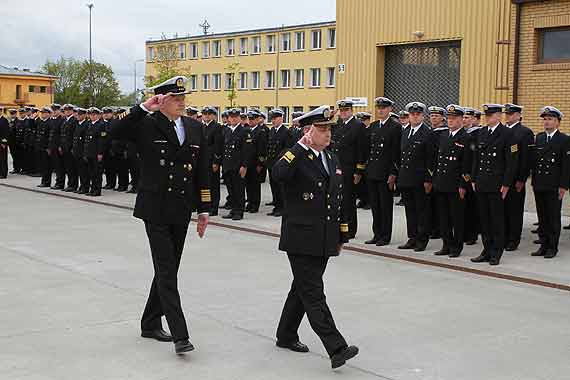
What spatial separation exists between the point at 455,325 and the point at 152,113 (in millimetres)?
3232

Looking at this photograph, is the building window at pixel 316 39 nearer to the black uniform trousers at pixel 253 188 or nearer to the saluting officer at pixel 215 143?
the saluting officer at pixel 215 143

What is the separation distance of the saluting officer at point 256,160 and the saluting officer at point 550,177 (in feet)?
18.9

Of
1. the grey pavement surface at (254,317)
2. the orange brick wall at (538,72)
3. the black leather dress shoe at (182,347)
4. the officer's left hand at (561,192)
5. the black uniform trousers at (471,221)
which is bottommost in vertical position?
the grey pavement surface at (254,317)

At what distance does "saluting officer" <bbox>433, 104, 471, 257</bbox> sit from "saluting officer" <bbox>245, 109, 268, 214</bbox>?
5.16m

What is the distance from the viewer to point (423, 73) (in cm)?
2009

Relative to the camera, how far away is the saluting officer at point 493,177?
1030 cm

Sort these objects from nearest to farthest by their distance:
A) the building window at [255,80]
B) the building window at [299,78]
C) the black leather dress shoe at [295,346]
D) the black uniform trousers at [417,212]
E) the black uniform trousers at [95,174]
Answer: the black leather dress shoe at [295,346], the black uniform trousers at [417,212], the black uniform trousers at [95,174], the building window at [299,78], the building window at [255,80]

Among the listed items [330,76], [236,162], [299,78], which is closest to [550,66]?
[236,162]

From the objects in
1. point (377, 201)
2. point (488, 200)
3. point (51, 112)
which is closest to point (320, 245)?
point (488, 200)

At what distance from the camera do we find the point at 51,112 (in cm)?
2220

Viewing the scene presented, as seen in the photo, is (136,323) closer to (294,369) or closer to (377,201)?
(294,369)

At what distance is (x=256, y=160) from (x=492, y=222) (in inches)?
241

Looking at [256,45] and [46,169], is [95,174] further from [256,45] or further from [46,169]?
[256,45]

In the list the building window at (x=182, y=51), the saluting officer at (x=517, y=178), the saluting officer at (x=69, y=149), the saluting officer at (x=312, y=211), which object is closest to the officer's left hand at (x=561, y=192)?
the saluting officer at (x=517, y=178)
